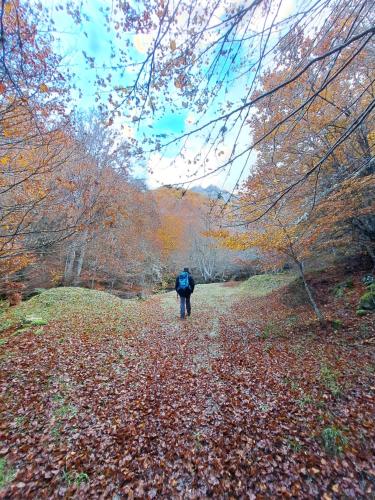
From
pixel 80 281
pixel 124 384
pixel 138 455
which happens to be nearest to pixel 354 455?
pixel 138 455

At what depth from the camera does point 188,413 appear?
3.30 metres

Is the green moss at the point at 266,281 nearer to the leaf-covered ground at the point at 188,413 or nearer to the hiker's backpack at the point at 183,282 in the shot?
the hiker's backpack at the point at 183,282

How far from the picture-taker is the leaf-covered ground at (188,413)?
2311mm

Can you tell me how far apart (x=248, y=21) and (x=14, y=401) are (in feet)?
18.2

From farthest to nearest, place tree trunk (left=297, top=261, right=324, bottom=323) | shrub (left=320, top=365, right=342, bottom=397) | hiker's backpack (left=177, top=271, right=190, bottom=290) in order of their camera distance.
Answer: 1. hiker's backpack (left=177, top=271, right=190, bottom=290)
2. tree trunk (left=297, top=261, right=324, bottom=323)
3. shrub (left=320, top=365, right=342, bottom=397)

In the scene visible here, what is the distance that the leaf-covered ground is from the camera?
2.31 m

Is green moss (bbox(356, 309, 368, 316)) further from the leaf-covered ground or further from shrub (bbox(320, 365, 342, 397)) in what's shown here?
shrub (bbox(320, 365, 342, 397))

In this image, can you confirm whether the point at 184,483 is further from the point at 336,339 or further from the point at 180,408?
the point at 336,339

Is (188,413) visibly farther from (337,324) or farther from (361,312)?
(361,312)

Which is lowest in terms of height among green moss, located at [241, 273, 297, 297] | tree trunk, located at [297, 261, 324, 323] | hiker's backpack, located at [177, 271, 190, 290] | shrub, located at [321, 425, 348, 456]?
shrub, located at [321, 425, 348, 456]

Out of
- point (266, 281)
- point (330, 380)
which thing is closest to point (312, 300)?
point (330, 380)

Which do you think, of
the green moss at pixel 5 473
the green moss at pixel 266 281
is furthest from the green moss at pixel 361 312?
the green moss at pixel 266 281

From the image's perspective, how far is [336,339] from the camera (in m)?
5.13

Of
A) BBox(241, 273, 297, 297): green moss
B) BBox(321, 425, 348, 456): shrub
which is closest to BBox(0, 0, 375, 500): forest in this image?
BBox(321, 425, 348, 456): shrub
